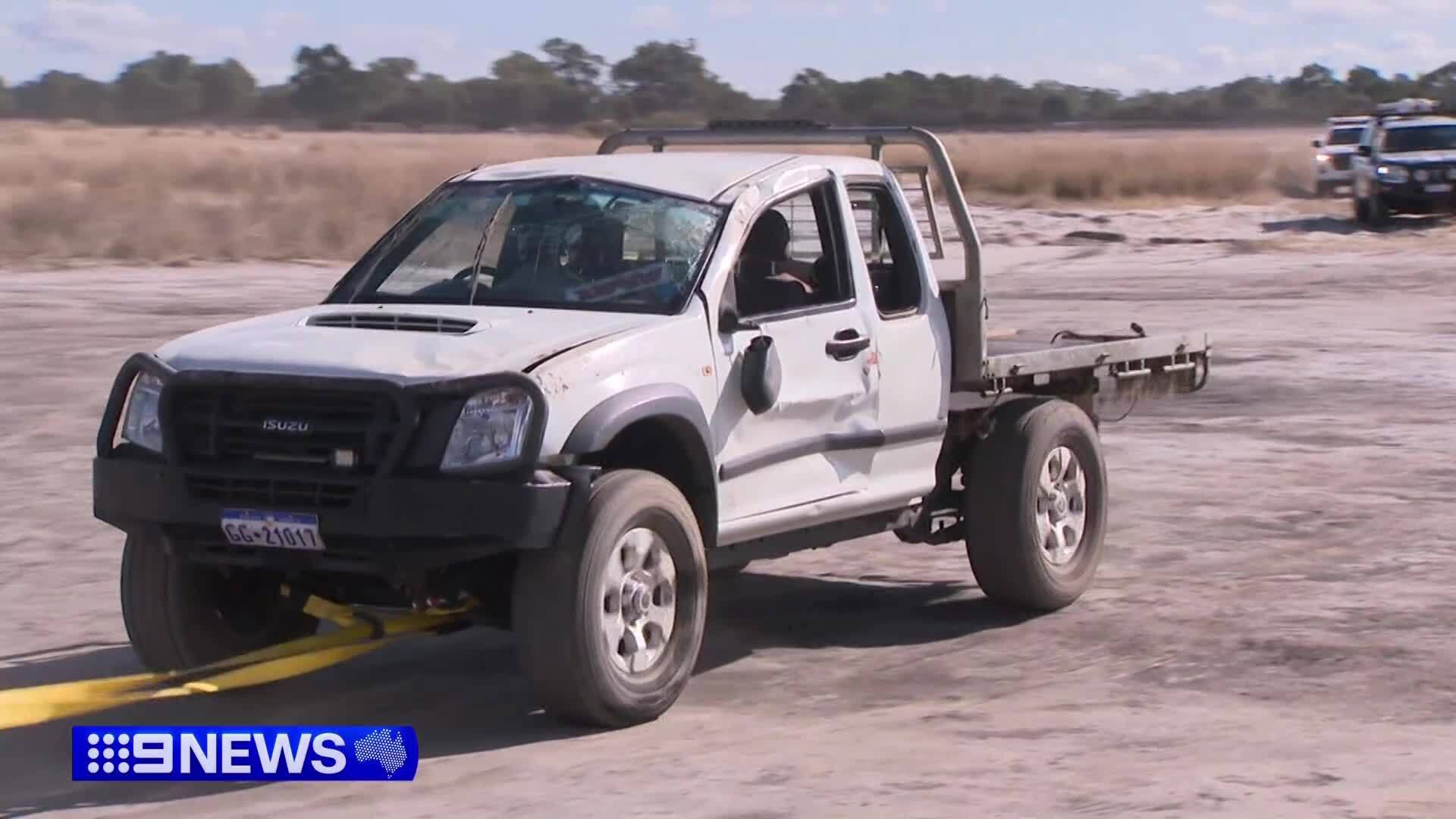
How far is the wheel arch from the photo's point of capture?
258 inches

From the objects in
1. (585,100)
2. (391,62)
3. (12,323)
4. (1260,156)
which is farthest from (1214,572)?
(391,62)

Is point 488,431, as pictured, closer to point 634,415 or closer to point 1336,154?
point 634,415

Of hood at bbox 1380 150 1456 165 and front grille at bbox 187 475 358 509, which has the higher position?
hood at bbox 1380 150 1456 165

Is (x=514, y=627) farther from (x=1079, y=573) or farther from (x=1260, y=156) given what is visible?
(x=1260, y=156)

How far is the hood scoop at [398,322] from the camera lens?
6930 millimetres

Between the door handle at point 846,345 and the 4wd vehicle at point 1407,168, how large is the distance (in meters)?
29.0

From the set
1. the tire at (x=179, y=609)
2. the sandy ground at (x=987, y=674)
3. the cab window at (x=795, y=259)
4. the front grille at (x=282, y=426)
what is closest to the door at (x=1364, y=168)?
the sandy ground at (x=987, y=674)

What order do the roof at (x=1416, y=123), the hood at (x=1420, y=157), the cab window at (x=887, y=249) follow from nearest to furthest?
1. the cab window at (x=887, y=249)
2. the hood at (x=1420, y=157)
3. the roof at (x=1416, y=123)

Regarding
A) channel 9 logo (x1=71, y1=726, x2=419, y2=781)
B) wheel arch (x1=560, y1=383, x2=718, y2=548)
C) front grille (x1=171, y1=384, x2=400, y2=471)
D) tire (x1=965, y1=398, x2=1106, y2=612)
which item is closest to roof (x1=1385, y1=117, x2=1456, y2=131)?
tire (x1=965, y1=398, x2=1106, y2=612)

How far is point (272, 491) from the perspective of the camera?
259 inches

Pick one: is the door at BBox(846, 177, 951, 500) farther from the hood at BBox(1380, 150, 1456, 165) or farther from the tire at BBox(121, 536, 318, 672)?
the hood at BBox(1380, 150, 1456, 165)

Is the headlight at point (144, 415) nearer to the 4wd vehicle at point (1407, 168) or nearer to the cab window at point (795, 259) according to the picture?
the cab window at point (795, 259)

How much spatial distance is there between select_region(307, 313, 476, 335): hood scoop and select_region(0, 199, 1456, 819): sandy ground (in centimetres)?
132

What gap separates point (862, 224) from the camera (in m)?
8.30
